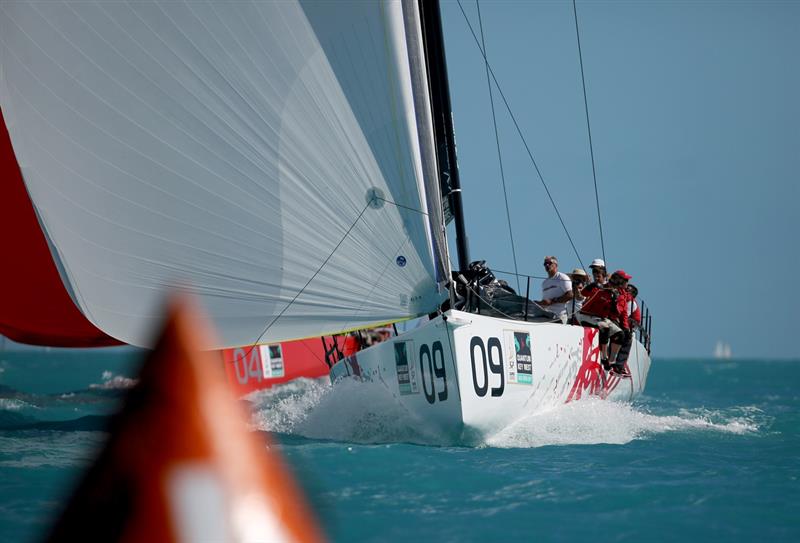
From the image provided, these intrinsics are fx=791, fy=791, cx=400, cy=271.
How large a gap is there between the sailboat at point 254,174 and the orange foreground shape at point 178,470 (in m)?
3.96

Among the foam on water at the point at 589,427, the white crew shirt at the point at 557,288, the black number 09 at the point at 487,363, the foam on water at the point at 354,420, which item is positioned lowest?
the foam on water at the point at 589,427

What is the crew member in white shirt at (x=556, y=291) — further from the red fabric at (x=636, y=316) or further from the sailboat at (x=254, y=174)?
the sailboat at (x=254, y=174)

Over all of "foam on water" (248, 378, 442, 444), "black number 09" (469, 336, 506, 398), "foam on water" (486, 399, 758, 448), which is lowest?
"foam on water" (486, 399, 758, 448)

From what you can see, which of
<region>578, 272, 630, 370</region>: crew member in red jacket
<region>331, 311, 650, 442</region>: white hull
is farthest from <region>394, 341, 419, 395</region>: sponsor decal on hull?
<region>578, 272, 630, 370</region>: crew member in red jacket

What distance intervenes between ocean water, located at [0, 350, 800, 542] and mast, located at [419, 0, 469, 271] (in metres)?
2.01

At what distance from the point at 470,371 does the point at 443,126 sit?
3.20m

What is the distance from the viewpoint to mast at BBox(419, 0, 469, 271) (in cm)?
798

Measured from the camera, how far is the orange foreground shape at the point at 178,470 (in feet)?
5.35

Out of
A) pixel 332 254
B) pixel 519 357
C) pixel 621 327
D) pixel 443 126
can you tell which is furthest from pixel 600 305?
pixel 332 254

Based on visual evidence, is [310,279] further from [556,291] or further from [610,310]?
[610,310]

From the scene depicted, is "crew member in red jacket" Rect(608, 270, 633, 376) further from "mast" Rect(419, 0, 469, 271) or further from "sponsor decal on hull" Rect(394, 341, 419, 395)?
"sponsor decal on hull" Rect(394, 341, 419, 395)

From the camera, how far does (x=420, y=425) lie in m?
6.25

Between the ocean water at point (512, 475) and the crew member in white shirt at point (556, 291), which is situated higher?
the crew member in white shirt at point (556, 291)

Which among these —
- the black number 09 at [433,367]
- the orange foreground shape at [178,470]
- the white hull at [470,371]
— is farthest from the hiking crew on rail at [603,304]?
the orange foreground shape at [178,470]
